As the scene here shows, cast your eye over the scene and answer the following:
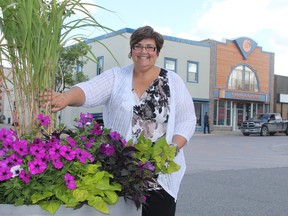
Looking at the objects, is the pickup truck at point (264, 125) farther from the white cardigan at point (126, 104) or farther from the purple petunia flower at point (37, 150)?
the purple petunia flower at point (37, 150)

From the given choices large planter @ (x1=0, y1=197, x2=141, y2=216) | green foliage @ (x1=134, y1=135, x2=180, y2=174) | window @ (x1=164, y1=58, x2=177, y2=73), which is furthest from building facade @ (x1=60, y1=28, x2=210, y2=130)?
large planter @ (x1=0, y1=197, x2=141, y2=216)

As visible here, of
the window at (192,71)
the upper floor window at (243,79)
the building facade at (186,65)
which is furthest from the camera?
the upper floor window at (243,79)

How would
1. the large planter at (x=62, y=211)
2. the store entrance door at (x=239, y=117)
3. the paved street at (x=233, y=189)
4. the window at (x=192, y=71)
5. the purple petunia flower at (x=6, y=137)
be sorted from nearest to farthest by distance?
the large planter at (x=62, y=211) < the purple petunia flower at (x=6, y=137) < the paved street at (x=233, y=189) < the window at (x=192, y=71) < the store entrance door at (x=239, y=117)

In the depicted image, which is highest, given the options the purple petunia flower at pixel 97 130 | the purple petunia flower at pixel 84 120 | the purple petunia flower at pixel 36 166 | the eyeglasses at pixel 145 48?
the eyeglasses at pixel 145 48

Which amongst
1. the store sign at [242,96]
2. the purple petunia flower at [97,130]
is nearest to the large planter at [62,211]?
the purple petunia flower at [97,130]

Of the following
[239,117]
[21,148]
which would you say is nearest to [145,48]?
[21,148]

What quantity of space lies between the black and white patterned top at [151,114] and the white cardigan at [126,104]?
34 millimetres

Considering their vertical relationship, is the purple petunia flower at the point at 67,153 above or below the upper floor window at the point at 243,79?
below

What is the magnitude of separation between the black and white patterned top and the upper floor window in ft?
105

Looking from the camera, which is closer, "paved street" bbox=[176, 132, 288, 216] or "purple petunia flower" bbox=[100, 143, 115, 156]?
"purple petunia flower" bbox=[100, 143, 115, 156]

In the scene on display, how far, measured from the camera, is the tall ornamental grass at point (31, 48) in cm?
231

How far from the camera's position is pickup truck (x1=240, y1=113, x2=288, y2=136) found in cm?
2861

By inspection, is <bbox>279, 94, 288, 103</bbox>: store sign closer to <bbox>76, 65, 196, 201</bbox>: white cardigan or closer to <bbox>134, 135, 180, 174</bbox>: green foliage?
<bbox>76, 65, 196, 201</bbox>: white cardigan

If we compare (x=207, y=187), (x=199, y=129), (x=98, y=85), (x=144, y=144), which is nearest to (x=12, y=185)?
(x=144, y=144)
